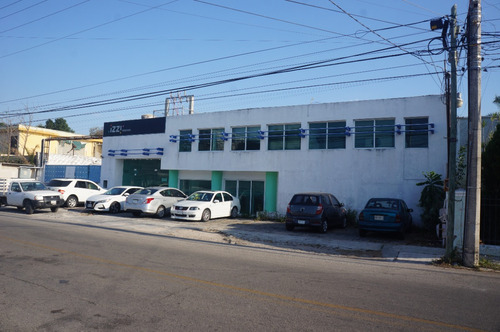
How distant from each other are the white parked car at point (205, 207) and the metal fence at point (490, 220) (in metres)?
11.8

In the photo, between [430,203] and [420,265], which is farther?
[430,203]

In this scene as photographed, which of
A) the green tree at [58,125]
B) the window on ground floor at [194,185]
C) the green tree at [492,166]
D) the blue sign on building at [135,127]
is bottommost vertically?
the window on ground floor at [194,185]

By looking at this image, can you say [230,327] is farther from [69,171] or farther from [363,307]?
[69,171]

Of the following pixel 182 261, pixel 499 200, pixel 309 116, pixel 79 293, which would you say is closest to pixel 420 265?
pixel 499 200

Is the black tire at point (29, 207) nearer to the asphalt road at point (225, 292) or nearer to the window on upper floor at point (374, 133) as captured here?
the asphalt road at point (225, 292)

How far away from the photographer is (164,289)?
6684 mm

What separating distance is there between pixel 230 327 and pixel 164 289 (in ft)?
6.88

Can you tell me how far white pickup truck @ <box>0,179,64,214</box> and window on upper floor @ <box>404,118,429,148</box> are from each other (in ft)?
60.0

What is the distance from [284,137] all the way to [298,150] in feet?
3.94

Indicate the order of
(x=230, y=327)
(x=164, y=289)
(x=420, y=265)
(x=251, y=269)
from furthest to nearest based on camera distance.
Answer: (x=420, y=265) → (x=251, y=269) → (x=164, y=289) → (x=230, y=327)

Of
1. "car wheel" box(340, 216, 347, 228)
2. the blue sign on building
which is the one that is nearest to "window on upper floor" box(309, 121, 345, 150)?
"car wheel" box(340, 216, 347, 228)

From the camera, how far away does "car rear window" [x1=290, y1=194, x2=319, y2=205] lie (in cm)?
1611

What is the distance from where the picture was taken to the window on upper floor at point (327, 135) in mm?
Answer: 20375

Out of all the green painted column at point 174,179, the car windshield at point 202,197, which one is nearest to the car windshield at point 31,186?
the green painted column at point 174,179
